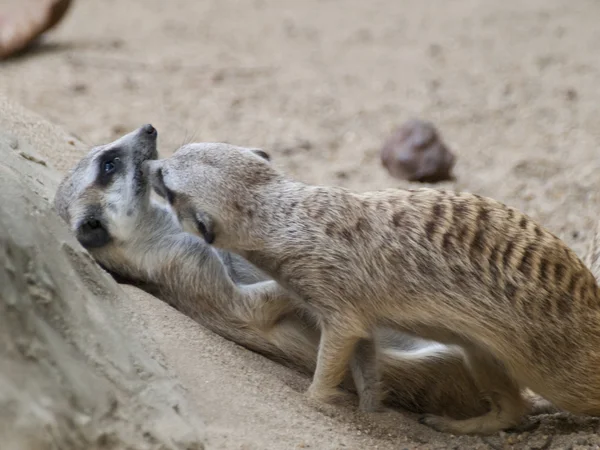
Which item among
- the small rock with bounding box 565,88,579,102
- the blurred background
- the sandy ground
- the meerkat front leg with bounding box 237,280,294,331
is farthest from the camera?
the small rock with bounding box 565,88,579,102

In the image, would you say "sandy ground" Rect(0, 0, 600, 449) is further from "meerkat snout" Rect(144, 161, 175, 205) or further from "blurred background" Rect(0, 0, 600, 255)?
"meerkat snout" Rect(144, 161, 175, 205)

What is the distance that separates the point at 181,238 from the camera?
2.72m

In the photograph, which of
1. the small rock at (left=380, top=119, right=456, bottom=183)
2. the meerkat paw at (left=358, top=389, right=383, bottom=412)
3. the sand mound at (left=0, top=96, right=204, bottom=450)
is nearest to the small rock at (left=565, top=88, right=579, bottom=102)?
the small rock at (left=380, top=119, right=456, bottom=183)

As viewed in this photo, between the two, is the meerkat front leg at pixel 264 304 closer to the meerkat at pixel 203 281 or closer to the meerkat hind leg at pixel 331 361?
the meerkat at pixel 203 281

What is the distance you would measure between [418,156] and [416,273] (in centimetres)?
174

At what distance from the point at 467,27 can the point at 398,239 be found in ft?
15.8

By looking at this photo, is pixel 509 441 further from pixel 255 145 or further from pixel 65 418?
pixel 255 145

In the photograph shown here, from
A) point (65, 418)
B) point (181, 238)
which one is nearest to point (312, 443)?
point (65, 418)

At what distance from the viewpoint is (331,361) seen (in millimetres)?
2328

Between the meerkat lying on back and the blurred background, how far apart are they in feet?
3.07

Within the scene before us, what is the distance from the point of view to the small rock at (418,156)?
A: 399 centimetres

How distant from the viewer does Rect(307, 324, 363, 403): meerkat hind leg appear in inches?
91.3

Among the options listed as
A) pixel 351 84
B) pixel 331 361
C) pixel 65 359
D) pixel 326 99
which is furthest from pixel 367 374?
pixel 351 84

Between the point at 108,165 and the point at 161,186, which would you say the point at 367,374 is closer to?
the point at 161,186
